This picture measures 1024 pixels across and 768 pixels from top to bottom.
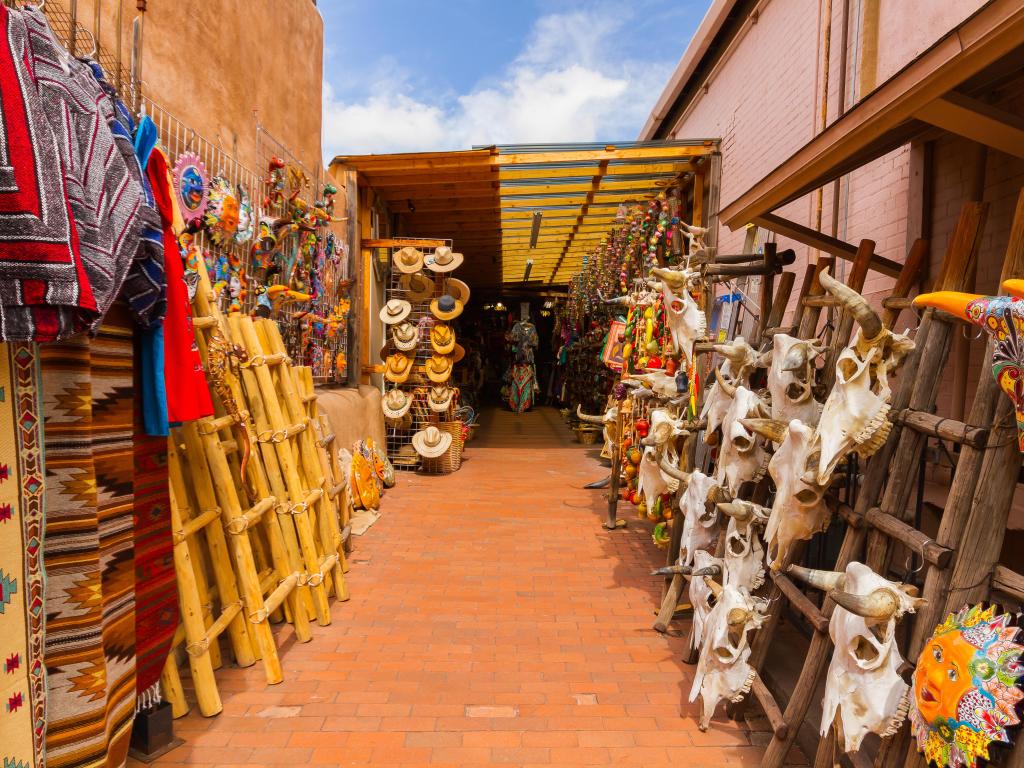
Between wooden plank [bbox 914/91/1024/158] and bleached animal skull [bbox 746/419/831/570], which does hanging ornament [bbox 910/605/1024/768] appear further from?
wooden plank [bbox 914/91/1024/158]

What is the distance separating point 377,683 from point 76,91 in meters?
2.49

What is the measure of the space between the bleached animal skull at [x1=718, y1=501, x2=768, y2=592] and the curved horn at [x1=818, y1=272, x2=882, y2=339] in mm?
893

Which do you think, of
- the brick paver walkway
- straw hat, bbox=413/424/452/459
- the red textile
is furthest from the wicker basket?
the red textile

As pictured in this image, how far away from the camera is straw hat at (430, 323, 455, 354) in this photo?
24.1 ft

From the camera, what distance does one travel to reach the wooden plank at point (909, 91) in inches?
63.7

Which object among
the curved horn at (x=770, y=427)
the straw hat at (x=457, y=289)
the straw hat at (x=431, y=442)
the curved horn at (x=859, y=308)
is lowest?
the straw hat at (x=431, y=442)

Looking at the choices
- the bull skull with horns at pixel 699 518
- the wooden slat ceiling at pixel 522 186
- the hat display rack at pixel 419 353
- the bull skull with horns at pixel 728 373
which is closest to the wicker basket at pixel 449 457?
the hat display rack at pixel 419 353

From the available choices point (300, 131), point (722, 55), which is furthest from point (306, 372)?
point (722, 55)

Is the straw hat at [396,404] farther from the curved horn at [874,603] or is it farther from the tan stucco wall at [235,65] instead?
the curved horn at [874,603]

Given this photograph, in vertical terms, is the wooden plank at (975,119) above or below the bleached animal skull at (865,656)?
Answer: above

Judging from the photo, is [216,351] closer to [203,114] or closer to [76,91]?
[76,91]

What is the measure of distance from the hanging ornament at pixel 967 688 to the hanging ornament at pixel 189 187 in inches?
145

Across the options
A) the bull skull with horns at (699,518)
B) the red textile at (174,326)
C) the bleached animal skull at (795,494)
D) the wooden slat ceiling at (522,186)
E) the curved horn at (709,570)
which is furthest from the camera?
the wooden slat ceiling at (522,186)

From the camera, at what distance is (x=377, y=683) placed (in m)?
2.88
